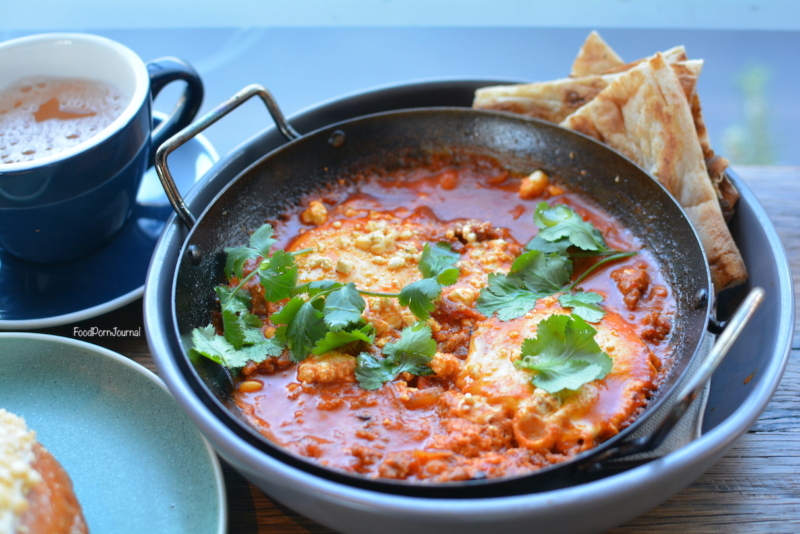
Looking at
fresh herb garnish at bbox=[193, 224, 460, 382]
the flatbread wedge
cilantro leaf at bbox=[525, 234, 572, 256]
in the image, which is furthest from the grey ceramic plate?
the flatbread wedge

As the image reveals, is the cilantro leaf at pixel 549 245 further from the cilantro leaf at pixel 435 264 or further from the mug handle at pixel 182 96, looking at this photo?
the mug handle at pixel 182 96

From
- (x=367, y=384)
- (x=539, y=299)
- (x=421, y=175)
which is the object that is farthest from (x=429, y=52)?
(x=367, y=384)

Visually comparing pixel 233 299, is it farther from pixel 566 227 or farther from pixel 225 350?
pixel 566 227

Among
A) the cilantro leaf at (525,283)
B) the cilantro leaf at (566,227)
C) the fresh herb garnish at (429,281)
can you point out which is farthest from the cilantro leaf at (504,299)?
the cilantro leaf at (566,227)

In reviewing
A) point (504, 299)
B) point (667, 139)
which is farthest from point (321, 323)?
point (667, 139)

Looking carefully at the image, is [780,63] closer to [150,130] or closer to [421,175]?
[421,175]

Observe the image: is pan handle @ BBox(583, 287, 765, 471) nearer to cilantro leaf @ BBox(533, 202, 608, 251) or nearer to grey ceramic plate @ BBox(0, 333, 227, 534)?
cilantro leaf @ BBox(533, 202, 608, 251)
